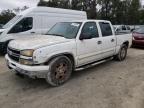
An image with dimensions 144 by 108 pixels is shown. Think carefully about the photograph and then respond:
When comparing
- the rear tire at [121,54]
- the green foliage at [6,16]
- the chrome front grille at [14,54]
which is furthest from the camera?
the green foliage at [6,16]

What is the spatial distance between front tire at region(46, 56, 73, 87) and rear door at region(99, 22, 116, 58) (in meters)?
1.78

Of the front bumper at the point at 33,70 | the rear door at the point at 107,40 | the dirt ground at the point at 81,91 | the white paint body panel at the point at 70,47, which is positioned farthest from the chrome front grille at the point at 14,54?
the rear door at the point at 107,40

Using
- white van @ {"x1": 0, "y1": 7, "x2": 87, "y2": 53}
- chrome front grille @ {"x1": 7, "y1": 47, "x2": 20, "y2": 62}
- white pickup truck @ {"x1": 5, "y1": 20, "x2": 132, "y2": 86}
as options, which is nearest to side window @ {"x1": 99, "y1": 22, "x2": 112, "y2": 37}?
white pickup truck @ {"x1": 5, "y1": 20, "x2": 132, "y2": 86}

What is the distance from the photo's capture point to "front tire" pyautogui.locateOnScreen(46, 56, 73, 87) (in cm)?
482

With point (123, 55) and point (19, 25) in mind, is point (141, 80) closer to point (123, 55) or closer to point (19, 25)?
point (123, 55)

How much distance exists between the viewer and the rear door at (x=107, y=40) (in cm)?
651

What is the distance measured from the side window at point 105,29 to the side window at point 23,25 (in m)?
4.59

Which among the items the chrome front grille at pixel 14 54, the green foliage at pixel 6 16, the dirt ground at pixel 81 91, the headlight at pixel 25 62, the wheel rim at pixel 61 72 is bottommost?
the dirt ground at pixel 81 91

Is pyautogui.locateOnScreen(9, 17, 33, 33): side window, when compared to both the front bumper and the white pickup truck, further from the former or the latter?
the front bumper

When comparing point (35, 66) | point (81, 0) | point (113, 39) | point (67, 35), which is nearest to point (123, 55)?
point (113, 39)

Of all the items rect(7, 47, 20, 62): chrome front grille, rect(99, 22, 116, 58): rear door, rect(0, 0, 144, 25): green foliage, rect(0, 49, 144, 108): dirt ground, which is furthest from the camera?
rect(0, 0, 144, 25): green foliage

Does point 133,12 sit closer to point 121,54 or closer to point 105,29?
point 121,54

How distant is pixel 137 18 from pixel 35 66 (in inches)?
1858

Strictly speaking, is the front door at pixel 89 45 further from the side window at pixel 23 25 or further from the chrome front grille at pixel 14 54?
the side window at pixel 23 25
